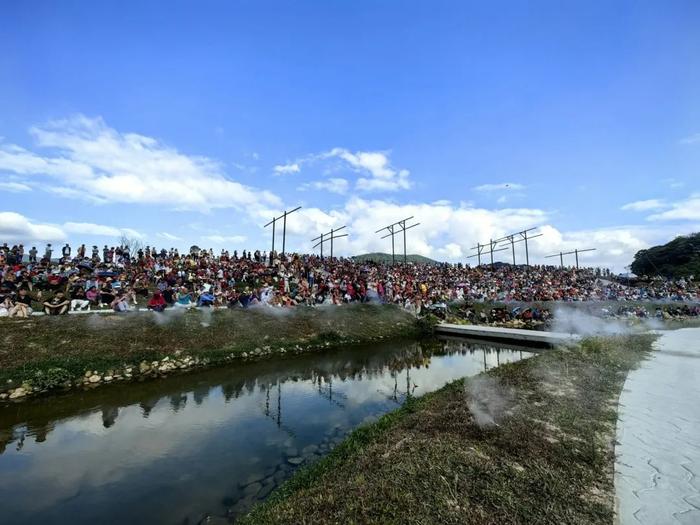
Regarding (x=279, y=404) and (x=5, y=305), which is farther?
A: (x=5, y=305)

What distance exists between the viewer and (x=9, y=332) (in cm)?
1445

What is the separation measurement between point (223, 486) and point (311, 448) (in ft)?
7.21

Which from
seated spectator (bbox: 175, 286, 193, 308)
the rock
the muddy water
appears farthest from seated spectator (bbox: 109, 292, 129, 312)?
the rock

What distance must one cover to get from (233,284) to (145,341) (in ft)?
34.2

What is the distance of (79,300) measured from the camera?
1861 cm

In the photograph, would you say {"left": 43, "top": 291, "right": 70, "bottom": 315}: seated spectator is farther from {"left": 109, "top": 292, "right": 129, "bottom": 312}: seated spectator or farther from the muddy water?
the muddy water

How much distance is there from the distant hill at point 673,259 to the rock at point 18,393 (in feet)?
276

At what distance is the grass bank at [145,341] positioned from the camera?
13.6 m

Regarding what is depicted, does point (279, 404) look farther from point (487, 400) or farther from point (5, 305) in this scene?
point (5, 305)

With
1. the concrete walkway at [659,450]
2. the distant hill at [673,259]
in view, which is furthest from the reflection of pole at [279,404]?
the distant hill at [673,259]

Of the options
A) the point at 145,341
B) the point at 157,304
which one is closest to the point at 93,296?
the point at 157,304

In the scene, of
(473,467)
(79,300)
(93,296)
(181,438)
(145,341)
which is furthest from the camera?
(93,296)

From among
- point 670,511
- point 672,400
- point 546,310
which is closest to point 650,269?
point 546,310

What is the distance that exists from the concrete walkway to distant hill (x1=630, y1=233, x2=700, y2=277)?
71.9 m
